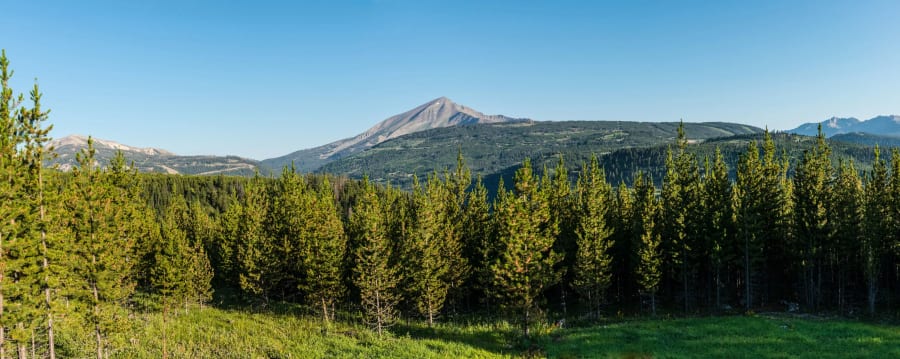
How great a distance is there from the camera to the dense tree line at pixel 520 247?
39394 mm

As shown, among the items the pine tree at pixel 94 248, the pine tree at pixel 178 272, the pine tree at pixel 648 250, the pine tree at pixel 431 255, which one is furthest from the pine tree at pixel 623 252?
the pine tree at pixel 94 248

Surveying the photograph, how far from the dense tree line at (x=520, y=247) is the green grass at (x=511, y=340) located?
2.92 metres

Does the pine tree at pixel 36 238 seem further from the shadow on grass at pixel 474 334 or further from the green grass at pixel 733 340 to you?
the green grass at pixel 733 340

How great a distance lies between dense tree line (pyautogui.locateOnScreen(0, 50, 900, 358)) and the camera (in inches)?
1551

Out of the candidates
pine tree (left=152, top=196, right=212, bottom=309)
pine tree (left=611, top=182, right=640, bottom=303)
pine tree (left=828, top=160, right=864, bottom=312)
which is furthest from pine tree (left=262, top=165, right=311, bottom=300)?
pine tree (left=828, top=160, right=864, bottom=312)

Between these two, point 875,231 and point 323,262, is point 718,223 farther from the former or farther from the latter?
point 323,262

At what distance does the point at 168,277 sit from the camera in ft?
153

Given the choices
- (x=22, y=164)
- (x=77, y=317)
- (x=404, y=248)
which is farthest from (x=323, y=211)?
(x=22, y=164)

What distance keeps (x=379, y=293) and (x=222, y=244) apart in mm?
29398

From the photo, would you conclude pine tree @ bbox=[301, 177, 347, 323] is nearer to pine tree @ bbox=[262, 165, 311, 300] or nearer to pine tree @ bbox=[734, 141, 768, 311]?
pine tree @ bbox=[262, 165, 311, 300]

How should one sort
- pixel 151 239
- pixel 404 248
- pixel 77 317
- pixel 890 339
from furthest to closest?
pixel 151 239 → pixel 404 248 → pixel 890 339 → pixel 77 317

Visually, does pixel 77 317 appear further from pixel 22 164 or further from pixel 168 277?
pixel 168 277

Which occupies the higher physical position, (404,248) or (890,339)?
(404,248)

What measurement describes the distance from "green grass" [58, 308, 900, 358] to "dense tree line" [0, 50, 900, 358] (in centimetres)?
292
